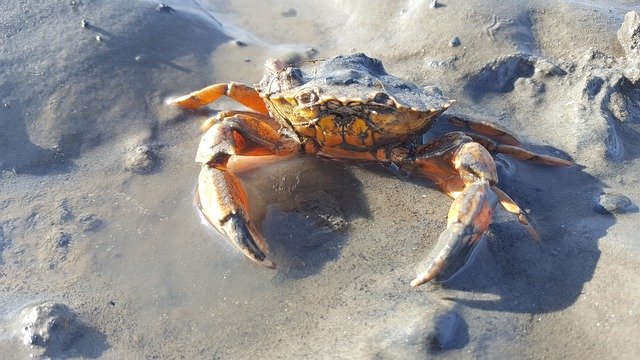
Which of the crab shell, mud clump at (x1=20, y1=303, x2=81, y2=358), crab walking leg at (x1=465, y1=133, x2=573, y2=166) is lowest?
mud clump at (x1=20, y1=303, x2=81, y2=358)

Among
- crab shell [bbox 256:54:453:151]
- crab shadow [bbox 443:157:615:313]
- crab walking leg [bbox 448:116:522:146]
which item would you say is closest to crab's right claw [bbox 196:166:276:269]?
crab shell [bbox 256:54:453:151]

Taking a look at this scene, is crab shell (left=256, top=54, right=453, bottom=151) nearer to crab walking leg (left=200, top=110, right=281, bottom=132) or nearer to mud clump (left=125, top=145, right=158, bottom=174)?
crab walking leg (left=200, top=110, right=281, bottom=132)

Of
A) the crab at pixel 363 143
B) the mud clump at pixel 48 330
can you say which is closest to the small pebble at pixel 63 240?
the mud clump at pixel 48 330

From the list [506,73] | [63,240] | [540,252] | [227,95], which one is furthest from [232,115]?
[506,73]

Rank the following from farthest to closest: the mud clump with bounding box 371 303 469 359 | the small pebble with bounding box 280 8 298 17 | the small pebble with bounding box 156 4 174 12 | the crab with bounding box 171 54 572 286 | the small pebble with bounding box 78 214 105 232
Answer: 1. the small pebble with bounding box 280 8 298 17
2. the small pebble with bounding box 156 4 174 12
3. the small pebble with bounding box 78 214 105 232
4. the crab with bounding box 171 54 572 286
5. the mud clump with bounding box 371 303 469 359

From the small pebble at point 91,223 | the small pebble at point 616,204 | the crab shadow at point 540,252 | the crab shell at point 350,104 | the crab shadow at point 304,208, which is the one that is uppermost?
the crab shell at point 350,104

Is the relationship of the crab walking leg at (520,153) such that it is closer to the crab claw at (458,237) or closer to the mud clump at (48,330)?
the crab claw at (458,237)

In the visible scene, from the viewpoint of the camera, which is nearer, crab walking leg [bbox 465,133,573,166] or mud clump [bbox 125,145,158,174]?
crab walking leg [bbox 465,133,573,166]
